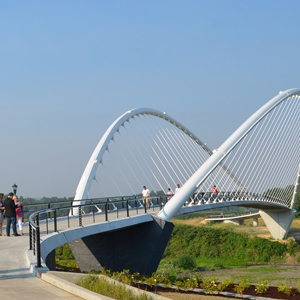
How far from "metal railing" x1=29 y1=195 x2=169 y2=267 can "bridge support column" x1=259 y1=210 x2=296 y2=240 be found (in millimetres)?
32598

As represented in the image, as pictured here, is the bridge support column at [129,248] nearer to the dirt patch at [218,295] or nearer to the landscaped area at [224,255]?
the landscaped area at [224,255]

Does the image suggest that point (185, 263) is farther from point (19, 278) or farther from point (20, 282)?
point (20, 282)

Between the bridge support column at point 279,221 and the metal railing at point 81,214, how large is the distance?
3260cm

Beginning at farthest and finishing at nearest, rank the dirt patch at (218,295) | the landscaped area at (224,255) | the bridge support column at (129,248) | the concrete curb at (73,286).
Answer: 1. the landscaped area at (224,255)
2. the bridge support column at (129,248)
3. the dirt patch at (218,295)
4. the concrete curb at (73,286)

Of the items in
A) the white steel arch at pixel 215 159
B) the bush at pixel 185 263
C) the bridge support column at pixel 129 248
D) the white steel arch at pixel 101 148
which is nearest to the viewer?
the bridge support column at pixel 129 248

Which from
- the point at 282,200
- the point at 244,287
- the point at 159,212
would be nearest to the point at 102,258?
the point at 159,212

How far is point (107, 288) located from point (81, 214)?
427 inches

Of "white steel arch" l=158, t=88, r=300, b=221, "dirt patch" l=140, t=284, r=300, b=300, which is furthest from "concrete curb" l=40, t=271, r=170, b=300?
"white steel arch" l=158, t=88, r=300, b=221

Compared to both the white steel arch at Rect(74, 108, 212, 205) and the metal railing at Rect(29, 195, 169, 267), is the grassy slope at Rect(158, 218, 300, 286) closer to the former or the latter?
the white steel arch at Rect(74, 108, 212, 205)

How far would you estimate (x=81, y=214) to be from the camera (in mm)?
20234

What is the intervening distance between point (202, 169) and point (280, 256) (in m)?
23.8

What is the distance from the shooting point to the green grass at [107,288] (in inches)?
352

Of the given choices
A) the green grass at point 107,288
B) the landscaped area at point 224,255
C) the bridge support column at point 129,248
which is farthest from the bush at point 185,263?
the green grass at point 107,288

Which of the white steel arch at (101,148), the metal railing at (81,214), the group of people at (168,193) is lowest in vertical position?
the metal railing at (81,214)
